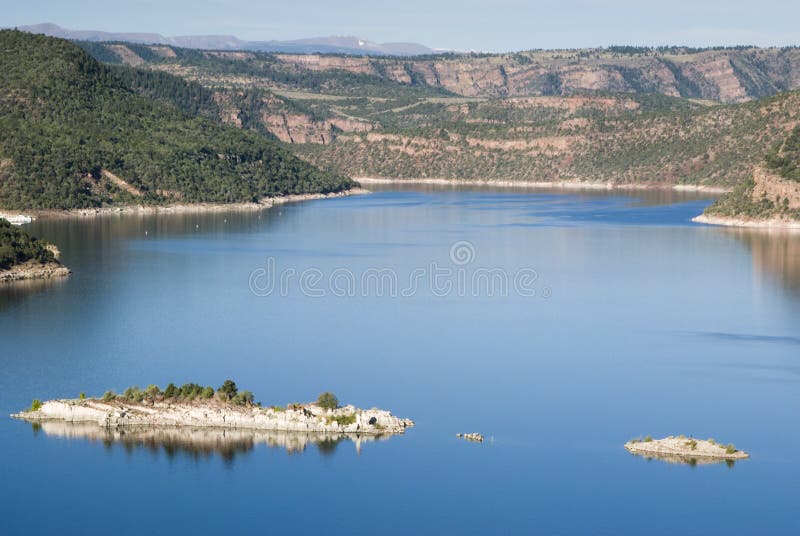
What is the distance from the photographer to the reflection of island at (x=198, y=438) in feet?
180

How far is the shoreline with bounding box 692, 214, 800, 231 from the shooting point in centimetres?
14200

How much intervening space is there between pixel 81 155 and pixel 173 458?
113876mm

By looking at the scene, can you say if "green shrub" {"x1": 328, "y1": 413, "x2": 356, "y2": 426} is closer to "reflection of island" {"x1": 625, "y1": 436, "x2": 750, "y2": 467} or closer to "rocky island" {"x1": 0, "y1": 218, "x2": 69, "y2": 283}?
"reflection of island" {"x1": 625, "y1": 436, "x2": 750, "y2": 467}

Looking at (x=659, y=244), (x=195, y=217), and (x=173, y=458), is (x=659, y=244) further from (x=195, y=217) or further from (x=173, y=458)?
(x=173, y=458)

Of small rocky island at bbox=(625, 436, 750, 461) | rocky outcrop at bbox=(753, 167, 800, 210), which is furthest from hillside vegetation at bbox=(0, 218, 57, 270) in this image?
rocky outcrop at bbox=(753, 167, 800, 210)

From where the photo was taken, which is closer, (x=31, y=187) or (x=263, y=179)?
(x=31, y=187)

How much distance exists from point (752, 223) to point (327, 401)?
318 ft

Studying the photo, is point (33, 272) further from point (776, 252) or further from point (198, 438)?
point (776, 252)

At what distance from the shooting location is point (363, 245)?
422ft

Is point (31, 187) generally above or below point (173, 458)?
above

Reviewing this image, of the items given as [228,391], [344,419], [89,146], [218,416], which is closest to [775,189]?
[89,146]

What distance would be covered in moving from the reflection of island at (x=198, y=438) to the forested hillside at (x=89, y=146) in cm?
9500

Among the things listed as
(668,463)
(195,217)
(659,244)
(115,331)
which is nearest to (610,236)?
(659,244)

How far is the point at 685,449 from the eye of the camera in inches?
2137
